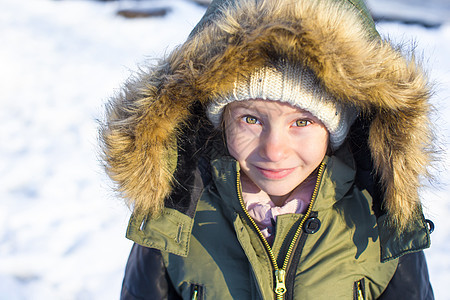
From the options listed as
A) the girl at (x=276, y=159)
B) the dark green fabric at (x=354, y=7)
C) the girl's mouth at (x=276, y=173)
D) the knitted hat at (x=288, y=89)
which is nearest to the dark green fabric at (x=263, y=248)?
the girl at (x=276, y=159)

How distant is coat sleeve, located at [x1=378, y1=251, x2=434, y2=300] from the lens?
1463 mm

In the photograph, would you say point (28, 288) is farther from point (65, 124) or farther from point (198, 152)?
point (65, 124)

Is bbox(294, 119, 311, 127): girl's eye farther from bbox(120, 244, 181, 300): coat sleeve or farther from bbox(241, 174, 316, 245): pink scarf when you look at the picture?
bbox(120, 244, 181, 300): coat sleeve

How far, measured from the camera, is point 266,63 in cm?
127

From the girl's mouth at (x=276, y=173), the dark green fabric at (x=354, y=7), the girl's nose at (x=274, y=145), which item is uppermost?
the dark green fabric at (x=354, y=7)

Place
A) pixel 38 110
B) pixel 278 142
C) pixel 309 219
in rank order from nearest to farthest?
pixel 278 142 < pixel 309 219 < pixel 38 110

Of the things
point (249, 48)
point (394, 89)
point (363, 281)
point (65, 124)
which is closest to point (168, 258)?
point (363, 281)

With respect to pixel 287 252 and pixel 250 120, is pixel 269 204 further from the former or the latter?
pixel 250 120

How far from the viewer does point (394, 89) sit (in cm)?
124

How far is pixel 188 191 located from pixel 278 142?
44cm

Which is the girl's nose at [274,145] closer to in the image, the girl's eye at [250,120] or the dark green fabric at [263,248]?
the girl's eye at [250,120]

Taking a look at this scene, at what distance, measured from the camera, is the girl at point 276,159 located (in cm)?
123

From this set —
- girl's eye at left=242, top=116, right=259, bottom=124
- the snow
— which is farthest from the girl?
the snow

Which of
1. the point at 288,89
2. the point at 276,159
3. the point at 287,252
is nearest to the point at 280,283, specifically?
the point at 287,252
